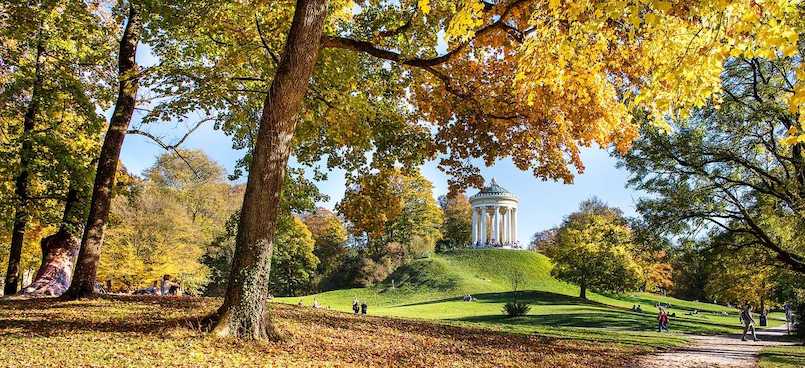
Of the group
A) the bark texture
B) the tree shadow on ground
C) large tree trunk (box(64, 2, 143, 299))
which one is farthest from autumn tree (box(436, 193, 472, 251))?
large tree trunk (box(64, 2, 143, 299))

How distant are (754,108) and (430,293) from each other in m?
34.5

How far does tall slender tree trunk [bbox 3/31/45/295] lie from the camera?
11.5m

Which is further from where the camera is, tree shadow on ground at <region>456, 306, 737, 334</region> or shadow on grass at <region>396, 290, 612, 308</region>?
shadow on grass at <region>396, 290, 612, 308</region>

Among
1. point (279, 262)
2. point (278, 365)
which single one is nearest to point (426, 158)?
point (278, 365)

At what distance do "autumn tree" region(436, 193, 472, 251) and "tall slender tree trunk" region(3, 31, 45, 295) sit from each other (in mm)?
58601

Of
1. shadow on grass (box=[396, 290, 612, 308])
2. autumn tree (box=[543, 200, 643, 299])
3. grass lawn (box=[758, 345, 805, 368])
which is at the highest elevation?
autumn tree (box=[543, 200, 643, 299])

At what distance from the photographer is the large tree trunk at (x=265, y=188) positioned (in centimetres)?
689

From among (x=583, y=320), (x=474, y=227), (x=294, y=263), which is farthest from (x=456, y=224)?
(x=583, y=320)

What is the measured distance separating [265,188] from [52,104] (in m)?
7.61

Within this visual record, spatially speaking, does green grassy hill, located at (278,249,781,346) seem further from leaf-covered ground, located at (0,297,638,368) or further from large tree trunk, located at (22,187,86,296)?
leaf-covered ground, located at (0,297,638,368)

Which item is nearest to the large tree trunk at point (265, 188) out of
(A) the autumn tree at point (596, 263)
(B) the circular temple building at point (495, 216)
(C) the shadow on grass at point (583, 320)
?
(C) the shadow on grass at point (583, 320)

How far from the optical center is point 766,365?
39.9ft

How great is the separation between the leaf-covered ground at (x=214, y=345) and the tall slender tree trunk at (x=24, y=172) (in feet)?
10.5

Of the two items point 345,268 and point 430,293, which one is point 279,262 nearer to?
point 345,268
